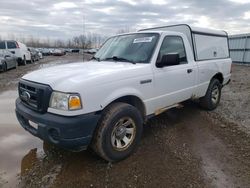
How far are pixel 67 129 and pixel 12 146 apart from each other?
1.88 m

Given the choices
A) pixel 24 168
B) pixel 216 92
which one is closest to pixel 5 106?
pixel 24 168

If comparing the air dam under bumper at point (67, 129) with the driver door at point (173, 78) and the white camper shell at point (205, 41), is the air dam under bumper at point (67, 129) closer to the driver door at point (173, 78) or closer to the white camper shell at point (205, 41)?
the driver door at point (173, 78)

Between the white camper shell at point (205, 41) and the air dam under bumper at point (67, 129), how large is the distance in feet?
10.3

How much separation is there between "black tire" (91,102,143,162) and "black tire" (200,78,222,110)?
289cm

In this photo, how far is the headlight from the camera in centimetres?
295

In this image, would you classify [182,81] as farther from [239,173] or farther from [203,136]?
[239,173]

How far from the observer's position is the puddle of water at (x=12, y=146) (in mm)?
3279

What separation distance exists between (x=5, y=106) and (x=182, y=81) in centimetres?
529

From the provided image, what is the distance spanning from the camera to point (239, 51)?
66.4 ft

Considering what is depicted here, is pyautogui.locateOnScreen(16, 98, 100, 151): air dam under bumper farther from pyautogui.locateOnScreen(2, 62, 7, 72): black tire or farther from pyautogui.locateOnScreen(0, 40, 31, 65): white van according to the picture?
pyautogui.locateOnScreen(0, 40, 31, 65): white van

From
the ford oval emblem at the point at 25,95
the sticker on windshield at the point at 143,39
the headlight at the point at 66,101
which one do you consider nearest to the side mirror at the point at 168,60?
the sticker on windshield at the point at 143,39

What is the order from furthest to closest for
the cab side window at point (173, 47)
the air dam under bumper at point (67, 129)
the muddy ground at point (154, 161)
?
the cab side window at point (173, 47)
the muddy ground at point (154, 161)
the air dam under bumper at point (67, 129)

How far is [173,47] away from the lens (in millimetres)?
4613

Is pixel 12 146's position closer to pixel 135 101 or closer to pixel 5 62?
pixel 135 101
